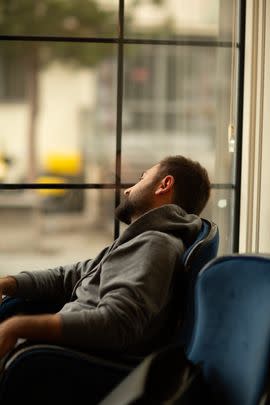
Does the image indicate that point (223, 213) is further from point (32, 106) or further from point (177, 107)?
point (32, 106)

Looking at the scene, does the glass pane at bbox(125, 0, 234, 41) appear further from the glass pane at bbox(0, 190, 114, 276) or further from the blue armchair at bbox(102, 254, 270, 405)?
the blue armchair at bbox(102, 254, 270, 405)

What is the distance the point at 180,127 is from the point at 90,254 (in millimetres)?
841

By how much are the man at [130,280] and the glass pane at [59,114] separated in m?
0.77

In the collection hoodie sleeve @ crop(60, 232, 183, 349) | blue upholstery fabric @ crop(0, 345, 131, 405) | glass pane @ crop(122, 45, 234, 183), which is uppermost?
glass pane @ crop(122, 45, 234, 183)

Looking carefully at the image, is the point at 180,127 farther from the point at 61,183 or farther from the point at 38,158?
the point at 38,158

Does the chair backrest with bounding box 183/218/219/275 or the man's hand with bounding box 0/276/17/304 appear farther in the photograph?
the man's hand with bounding box 0/276/17/304

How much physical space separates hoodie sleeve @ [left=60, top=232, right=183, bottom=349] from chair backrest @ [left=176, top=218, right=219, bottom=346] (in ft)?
0.14

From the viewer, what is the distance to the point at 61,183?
3.05m

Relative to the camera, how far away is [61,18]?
3.69 m

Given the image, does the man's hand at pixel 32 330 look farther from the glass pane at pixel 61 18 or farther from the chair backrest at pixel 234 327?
the glass pane at pixel 61 18

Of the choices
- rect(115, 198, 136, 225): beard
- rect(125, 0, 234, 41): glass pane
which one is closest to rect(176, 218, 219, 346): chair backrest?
rect(115, 198, 136, 225): beard

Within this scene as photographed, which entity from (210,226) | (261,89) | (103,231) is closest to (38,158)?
(103,231)

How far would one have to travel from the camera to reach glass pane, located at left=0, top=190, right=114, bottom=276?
10.4 ft

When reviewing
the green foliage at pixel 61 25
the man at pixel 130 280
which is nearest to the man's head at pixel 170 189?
the man at pixel 130 280
